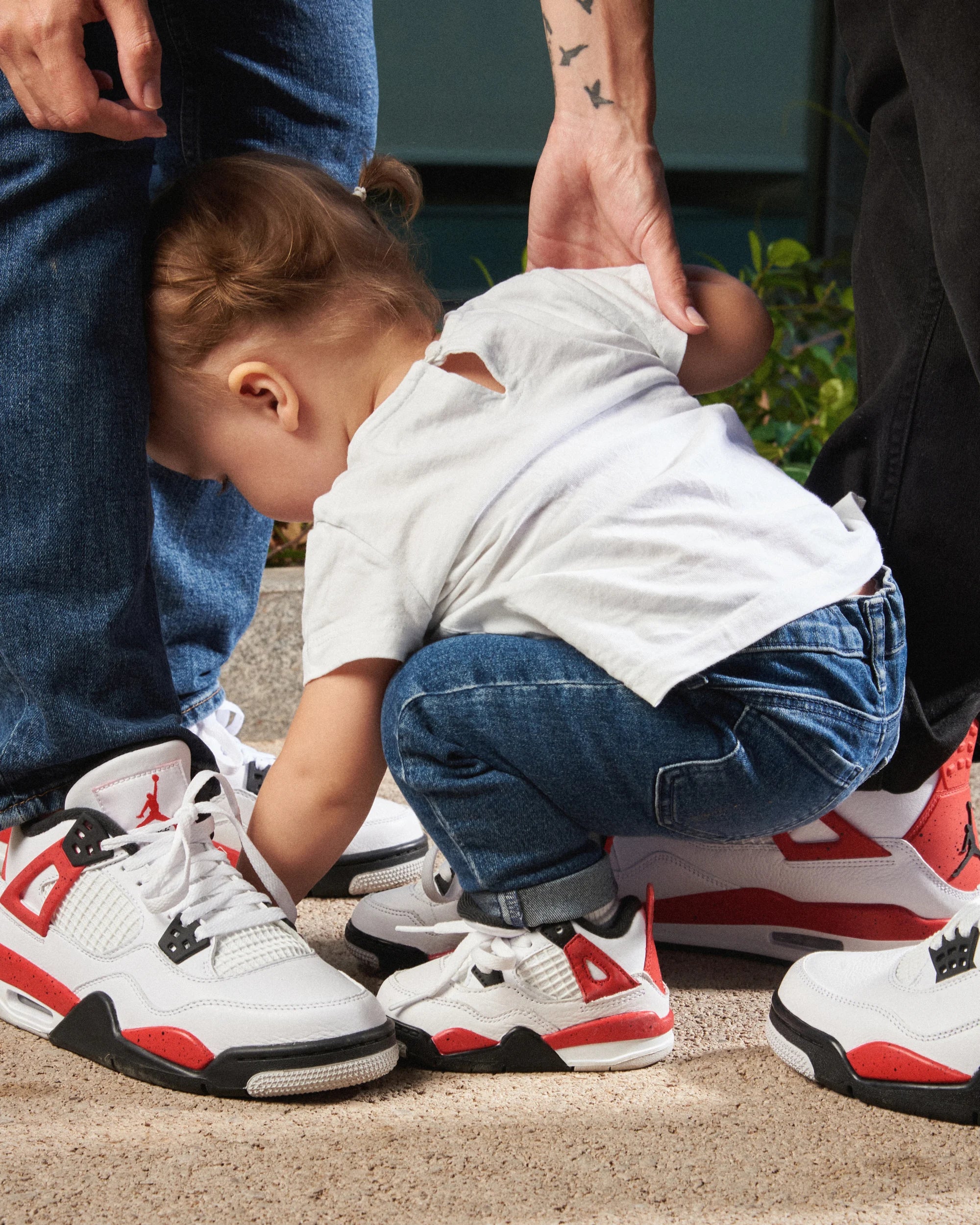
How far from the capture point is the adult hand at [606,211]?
104cm

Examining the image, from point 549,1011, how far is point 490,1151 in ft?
0.51

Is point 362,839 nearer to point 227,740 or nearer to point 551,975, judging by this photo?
point 227,740

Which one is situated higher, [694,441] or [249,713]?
[694,441]

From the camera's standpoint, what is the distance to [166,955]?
0.90 meters

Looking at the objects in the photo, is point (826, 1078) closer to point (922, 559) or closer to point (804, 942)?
point (804, 942)

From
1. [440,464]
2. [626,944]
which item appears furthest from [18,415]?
[626,944]

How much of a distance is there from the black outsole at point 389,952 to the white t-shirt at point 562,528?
11.6 inches

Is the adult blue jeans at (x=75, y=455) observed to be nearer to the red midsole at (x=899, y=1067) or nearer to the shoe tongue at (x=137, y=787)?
the shoe tongue at (x=137, y=787)

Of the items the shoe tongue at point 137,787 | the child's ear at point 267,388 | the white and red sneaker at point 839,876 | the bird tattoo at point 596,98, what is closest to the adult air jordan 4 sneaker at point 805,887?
the white and red sneaker at point 839,876

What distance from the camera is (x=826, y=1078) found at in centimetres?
84

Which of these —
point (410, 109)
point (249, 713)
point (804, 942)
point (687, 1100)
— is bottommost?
point (249, 713)

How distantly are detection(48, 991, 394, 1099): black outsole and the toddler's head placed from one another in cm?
46

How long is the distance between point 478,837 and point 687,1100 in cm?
24

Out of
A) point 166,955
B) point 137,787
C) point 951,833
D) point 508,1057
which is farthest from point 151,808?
point 951,833
